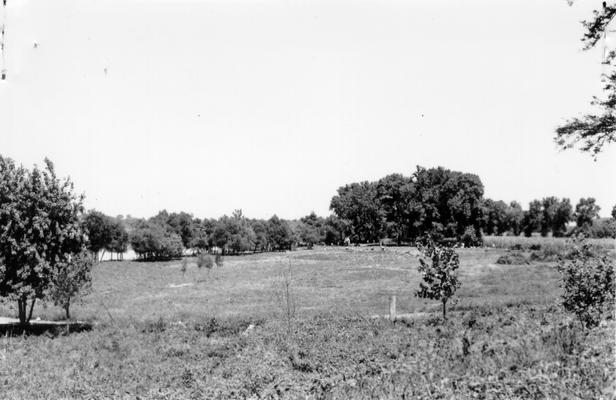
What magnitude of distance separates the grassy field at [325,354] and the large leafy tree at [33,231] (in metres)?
3.35

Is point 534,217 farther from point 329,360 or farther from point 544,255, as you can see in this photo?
point 329,360

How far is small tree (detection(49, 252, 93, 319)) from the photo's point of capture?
1054 inches

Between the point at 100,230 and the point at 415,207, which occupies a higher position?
the point at 415,207

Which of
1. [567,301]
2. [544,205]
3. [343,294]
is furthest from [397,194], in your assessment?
[567,301]

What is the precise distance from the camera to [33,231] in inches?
1008

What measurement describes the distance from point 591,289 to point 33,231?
26.2 m

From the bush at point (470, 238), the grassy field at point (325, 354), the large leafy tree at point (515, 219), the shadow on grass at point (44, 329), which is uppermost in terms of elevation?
the large leafy tree at point (515, 219)

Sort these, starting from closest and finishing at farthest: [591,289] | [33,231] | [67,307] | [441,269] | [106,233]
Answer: [591,289], [441,269], [33,231], [67,307], [106,233]

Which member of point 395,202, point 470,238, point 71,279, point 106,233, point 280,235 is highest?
point 395,202

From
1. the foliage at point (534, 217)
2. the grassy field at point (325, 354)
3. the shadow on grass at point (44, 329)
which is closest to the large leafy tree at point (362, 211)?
the foliage at point (534, 217)

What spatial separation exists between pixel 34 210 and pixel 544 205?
578 feet

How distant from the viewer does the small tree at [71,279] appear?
26781mm

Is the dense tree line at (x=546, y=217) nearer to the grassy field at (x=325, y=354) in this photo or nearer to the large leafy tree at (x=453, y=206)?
the large leafy tree at (x=453, y=206)

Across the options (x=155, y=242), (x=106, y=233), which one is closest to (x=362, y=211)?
(x=155, y=242)
